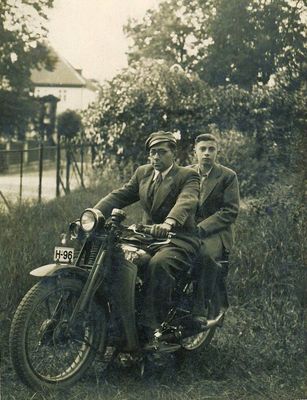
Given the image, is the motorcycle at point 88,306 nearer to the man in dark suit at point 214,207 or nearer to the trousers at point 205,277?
the trousers at point 205,277

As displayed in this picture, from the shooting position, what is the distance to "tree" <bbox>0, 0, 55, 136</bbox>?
228 inches

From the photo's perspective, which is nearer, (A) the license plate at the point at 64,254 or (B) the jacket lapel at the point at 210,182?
(A) the license plate at the point at 64,254

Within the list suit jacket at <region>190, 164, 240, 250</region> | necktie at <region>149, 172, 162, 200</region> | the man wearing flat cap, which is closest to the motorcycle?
the man wearing flat cap

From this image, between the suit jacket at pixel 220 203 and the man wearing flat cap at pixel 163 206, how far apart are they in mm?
602

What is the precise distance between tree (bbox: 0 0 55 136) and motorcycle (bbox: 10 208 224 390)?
291cm

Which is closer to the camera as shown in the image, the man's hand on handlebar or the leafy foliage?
the man's hand on handlebar

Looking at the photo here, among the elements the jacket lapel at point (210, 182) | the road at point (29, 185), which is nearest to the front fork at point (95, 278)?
the jacket lapel at point (210, 182)

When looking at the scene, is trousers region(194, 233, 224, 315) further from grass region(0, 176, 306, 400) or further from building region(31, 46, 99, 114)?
building region(31, 46, 99, 114)

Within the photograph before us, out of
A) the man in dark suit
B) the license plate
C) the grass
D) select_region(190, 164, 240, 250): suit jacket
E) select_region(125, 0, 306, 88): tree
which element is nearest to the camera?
the license plate

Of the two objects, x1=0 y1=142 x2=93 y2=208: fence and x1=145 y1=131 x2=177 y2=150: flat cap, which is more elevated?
x1=145 y1=131 x2=177 y2=150: flat cap

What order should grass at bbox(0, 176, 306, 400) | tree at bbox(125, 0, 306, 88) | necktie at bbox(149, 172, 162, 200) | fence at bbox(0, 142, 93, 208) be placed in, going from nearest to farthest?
grass at bbox(0, 176, 306, 400) < necktie at bbox(149, 172, 162, 200) < tree at bbox(125, 0, 306, 88) < fence at bbox(0, 142, 93, 208)

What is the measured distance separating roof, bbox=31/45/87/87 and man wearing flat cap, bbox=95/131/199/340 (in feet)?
7.82

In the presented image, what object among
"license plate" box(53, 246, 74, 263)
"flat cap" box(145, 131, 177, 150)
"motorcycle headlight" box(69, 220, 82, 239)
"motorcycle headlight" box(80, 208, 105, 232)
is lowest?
"license plate" box(53, 246, 74, 263)

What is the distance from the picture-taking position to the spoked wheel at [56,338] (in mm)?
3311
